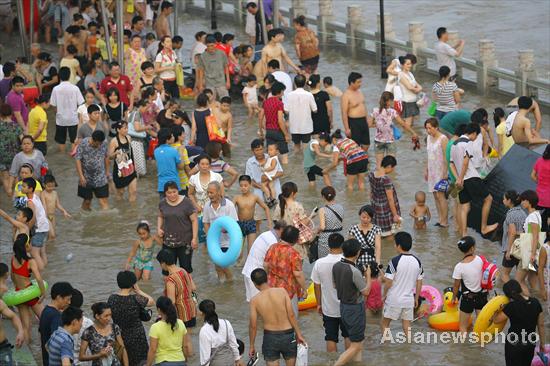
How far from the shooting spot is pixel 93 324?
11.8 m

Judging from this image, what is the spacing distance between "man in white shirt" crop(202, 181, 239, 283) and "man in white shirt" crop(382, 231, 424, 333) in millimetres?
2750

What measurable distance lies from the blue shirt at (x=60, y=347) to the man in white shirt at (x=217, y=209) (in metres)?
3.84

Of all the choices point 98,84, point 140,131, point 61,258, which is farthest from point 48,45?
point 61,258

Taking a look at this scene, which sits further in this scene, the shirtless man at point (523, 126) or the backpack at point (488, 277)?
the shirtless man at point (523, 126)

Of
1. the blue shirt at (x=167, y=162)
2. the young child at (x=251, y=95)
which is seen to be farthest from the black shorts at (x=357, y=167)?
the young child at (x=251, y=95)

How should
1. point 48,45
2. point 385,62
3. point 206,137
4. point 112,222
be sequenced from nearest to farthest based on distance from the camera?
point 112,222 → point 206,137 → point 385,62 → point 48,45

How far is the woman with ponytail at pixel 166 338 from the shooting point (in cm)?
1171

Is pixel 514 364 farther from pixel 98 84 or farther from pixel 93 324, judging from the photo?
pixel 98 84

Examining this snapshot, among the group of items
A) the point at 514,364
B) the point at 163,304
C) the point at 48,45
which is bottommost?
the point at 48,45

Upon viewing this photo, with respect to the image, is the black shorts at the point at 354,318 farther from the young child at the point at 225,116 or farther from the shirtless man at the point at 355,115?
the young child at the point at 225,116

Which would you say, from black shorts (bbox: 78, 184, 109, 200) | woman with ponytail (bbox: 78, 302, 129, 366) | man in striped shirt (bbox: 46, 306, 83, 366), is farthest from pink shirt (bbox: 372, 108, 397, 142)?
man in striped shirt (bbox: 46, 306, 83, 366)

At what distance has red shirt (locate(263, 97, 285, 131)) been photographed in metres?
19.0

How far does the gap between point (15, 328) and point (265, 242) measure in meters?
2.85

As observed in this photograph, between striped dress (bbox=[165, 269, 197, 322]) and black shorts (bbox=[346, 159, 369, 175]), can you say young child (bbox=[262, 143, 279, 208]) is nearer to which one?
black shorts (bbox=[346, 159, 369, 175])
